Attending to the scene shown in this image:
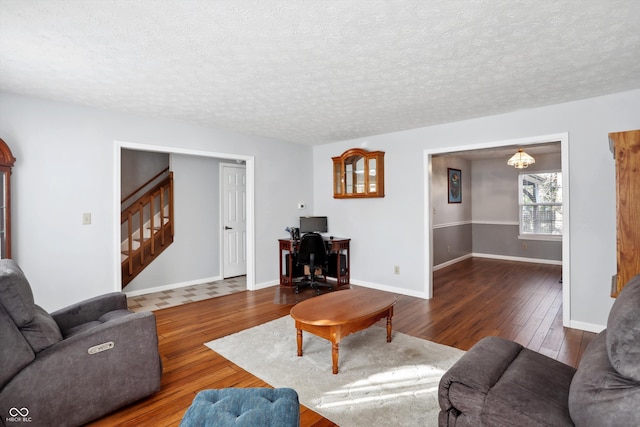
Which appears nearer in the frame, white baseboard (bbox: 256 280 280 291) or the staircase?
the staircase

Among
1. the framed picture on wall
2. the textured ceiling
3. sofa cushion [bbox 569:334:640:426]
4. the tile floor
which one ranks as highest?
the textured ceiling

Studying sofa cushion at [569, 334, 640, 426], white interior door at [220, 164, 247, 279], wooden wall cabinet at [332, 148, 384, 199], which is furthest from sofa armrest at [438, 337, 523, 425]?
white interior door at [220, 164, 247, 279]

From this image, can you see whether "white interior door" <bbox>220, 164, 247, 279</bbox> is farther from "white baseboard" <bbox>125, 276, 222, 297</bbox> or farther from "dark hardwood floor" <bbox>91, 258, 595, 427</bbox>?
"dark hardwood floor" <bbox>91, 258, 595, 427</bbox>

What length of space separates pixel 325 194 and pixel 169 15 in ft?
13.6

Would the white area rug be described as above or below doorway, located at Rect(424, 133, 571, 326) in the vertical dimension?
below

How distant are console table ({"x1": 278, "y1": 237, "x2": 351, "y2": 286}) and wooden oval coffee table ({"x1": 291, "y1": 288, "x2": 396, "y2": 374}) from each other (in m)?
1.84

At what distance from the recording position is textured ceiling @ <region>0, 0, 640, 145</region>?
5.79 feet

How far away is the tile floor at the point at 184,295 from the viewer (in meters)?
4.26

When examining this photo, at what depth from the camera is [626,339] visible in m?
1.14

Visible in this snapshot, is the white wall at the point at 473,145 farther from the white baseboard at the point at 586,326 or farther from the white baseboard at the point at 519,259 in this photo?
the white baseboard at the point at 519,259

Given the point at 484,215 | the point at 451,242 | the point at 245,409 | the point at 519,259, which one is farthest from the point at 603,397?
the point at 484,215

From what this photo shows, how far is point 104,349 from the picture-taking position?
6.45 ft

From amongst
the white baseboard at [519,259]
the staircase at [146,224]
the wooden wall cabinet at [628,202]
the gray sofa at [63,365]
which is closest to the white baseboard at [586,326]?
the wooden wall cabinet at [628,202]

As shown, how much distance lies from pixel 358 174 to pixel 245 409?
420 centimetres
